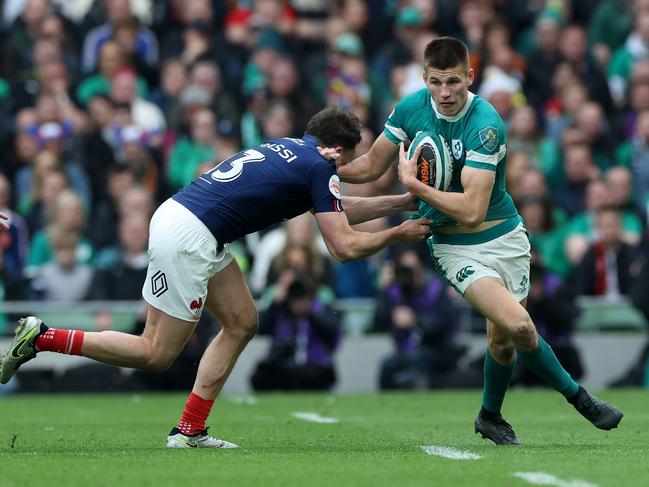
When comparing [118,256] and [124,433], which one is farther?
[118,256]

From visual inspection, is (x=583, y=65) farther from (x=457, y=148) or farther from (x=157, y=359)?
(x=157, y=359)

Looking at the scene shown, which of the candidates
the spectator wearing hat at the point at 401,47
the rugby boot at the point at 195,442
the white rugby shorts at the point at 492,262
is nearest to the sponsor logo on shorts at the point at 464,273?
the white rugby shorts at the point at 492,262

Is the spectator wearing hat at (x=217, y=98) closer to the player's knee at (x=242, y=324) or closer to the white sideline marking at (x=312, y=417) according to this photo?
the white sideline marking at (x=312, y=417)

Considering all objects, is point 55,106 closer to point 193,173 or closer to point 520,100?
point 193,173

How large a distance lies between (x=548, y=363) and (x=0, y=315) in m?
8.79

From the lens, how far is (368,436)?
428 inches

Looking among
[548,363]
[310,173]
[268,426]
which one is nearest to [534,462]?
[548,363]

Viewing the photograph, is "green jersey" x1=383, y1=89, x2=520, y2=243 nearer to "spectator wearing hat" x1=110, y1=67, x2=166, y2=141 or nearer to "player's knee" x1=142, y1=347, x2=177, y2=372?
"player's knee" x1=142, y1=347, x2=177, y2=372

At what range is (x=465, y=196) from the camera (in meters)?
9.65

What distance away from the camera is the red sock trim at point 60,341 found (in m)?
9.49

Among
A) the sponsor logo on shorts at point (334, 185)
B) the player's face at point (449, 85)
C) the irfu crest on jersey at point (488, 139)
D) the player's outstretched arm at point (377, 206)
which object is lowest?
the player's outstretched arm at point (377, 206)

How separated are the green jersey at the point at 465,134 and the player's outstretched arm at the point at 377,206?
10 cm

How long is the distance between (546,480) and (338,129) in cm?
302

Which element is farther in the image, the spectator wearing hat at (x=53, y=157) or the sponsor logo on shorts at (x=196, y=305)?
the spectator wearing hat at (x=53, y=157)
